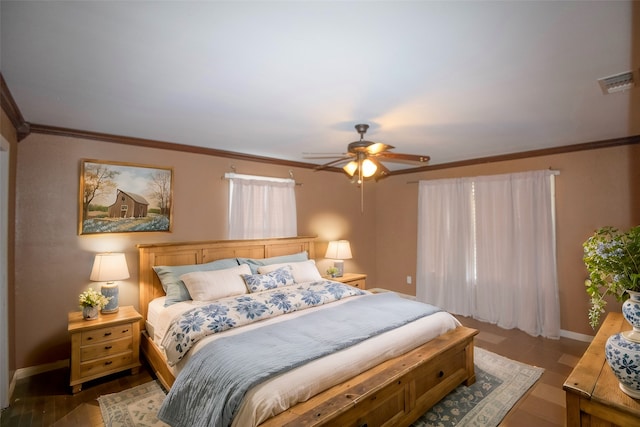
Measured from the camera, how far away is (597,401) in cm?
124

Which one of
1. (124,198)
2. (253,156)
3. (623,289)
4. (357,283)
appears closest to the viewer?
(623,289)

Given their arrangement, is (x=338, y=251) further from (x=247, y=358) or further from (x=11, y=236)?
(x=11, y=236)

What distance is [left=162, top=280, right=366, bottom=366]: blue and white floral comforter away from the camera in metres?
2.24

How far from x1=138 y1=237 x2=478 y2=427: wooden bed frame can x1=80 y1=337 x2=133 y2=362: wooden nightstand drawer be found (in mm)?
202

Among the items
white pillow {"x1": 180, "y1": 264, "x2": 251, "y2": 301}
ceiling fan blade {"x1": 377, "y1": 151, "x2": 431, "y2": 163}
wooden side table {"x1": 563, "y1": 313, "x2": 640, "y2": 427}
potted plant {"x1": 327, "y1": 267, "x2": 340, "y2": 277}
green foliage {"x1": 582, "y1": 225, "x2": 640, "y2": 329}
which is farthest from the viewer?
potted plant {"x1": 327, "y1": 267, "x2": 340, "y2": 277}

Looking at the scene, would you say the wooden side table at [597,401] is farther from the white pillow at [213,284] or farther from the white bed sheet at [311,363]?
the white pillow at [213,284]

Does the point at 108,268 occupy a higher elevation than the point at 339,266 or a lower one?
higher

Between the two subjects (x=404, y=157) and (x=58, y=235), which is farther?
(x=58, y=235)

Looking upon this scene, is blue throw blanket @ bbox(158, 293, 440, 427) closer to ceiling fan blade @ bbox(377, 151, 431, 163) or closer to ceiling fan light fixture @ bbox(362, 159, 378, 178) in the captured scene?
ceiling fan light fixture @ bbox(362, 159, 378, 178)

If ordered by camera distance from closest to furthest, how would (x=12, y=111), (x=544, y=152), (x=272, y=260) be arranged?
1. (x=12, y=111)
2. (x=544, y=152)
3. (x=272, y=260)

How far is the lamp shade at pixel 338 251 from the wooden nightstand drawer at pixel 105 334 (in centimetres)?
277

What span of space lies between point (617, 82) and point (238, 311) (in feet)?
10.4

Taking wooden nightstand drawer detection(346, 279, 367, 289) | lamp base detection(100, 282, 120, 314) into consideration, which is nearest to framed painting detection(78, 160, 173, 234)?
lamp base detection(100, 282, 120, 314)

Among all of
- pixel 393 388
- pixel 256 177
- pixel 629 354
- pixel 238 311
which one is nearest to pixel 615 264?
pixel 629 354
